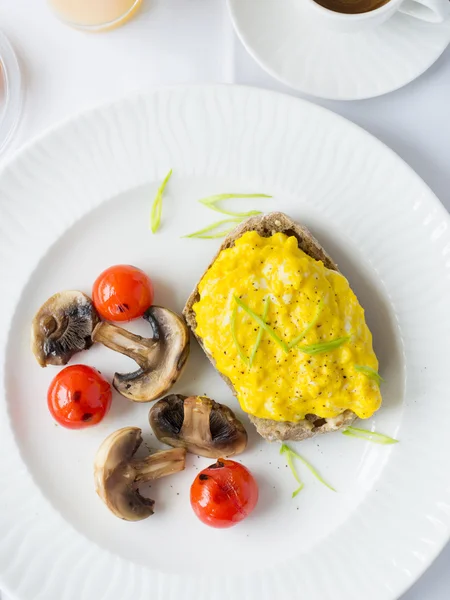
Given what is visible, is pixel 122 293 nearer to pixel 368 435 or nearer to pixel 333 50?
pixel 368 435

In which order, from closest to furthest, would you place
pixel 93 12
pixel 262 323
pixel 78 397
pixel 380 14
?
pixel 262 323 < pixel 380 14 < pixel 78 397 < pixel 93 12

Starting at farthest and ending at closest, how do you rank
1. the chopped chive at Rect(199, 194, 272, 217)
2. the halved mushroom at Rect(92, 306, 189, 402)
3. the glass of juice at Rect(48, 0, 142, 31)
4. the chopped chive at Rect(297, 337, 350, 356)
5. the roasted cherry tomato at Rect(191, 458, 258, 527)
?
1. the glass of juice at Rect(48, 0, 142, 31)
2. the chopped chive at Rect(199, 194, 272, 217)
3. the halved mushroom at Rect(92, 306, 189, 402)
4. the roasted cherry tomato at Rect(191, 458, 258, 527)
5. the chopped chive at Rect(297, 337, 350, 356)

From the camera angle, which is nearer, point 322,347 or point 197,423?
point 322,347

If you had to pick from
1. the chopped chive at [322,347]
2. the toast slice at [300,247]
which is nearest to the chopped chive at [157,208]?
the toast slice at [300,247]

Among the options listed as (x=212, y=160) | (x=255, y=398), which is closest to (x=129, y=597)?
(x=255, y=398)

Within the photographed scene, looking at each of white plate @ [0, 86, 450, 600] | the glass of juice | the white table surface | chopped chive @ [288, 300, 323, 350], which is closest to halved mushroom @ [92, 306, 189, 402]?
white plate @ [0, 86, 450, 600]

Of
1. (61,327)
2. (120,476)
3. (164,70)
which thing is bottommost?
(120,476)

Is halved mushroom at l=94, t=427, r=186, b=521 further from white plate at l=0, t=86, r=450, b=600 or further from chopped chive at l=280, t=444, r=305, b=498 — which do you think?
chopped chive at l=280, t=444, r=305, b=498

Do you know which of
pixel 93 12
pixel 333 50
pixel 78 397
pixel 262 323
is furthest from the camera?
pixel 93 12

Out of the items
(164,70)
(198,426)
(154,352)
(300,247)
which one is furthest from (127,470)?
(164,70)
